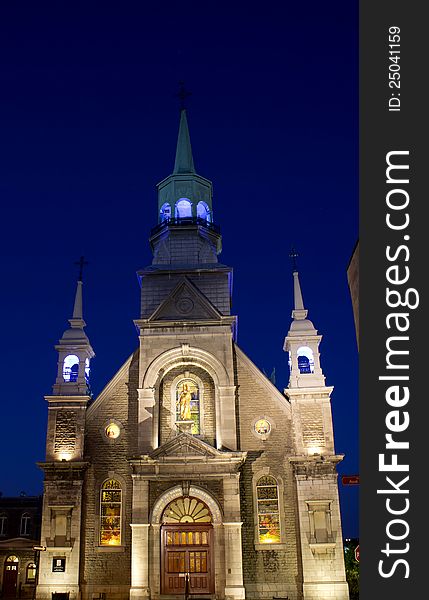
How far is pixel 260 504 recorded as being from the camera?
2970 centimetres

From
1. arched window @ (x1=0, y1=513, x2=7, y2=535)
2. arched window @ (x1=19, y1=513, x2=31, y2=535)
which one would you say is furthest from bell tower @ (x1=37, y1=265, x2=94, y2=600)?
arched window @ (x1=0, y1=513, x2=7, y2=535)

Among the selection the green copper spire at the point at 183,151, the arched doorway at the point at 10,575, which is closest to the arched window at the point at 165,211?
the green copper spire at the point at 183,151

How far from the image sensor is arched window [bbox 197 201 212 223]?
1511 inches

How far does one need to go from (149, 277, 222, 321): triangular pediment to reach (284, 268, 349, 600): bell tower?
14.0 feet

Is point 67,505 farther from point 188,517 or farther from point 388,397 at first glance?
point 388,397

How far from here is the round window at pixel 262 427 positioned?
101ft

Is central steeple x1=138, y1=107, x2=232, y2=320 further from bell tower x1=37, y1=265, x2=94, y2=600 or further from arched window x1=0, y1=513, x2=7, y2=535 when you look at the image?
arched window x1=0, y1=513, x2=7, y2=535

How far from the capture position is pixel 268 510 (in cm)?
2964

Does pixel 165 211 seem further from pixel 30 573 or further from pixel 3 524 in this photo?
pixel 30 573

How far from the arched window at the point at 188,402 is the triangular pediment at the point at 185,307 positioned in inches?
126

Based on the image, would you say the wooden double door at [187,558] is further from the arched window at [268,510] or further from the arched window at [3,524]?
the arched window at [3,524]

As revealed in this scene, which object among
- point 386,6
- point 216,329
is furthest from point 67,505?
point 386,6

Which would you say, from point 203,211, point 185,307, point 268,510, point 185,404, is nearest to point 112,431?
point 185,404

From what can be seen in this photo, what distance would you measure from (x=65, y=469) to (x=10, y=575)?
1358cm
